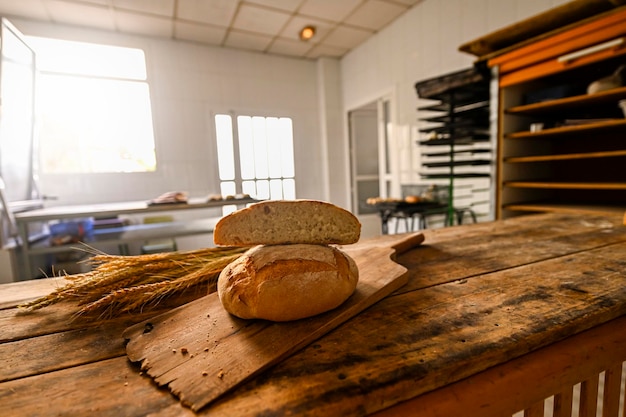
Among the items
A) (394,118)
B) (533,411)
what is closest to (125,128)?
(394,118)

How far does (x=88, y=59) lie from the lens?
12.2 feet

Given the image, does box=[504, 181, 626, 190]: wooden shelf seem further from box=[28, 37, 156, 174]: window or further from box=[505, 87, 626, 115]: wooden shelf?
box=[28, 37, 156, 174]: window

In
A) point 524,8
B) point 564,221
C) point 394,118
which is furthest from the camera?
point 394,118

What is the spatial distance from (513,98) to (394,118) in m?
1.83

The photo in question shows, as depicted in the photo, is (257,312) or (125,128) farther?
(125,128)

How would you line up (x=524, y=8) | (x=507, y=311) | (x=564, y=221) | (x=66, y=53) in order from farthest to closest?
(x=66, y=53) → (x=524, y=8) → (x=564, y=221) → (x=507, y=311)

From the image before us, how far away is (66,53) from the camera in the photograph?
362 cm

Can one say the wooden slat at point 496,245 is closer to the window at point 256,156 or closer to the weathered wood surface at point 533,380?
the weathered wood surface at point 533,380

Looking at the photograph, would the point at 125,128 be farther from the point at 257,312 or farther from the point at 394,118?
the point at 257,312

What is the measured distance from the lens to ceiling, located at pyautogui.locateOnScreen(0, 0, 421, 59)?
327cm

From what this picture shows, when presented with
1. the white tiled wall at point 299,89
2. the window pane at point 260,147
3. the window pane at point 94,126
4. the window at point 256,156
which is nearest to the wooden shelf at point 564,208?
the white tiled wall at point 299,89

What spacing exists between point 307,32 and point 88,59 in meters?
2.67

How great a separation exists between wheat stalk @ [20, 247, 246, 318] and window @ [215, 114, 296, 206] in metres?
3.77

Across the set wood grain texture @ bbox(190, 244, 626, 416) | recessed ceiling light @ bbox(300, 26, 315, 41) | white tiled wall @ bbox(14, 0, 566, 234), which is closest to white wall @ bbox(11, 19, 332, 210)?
white tiled wall @ bbox(14, 0, 566, 234)
